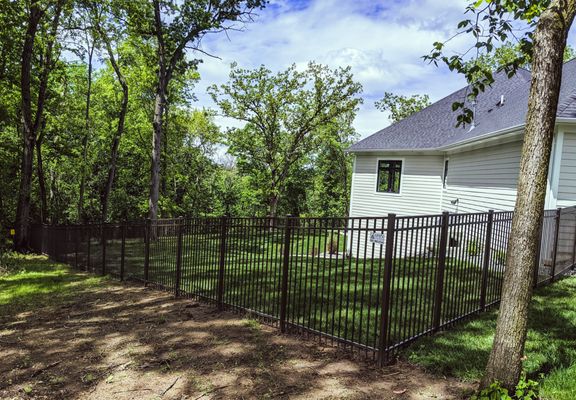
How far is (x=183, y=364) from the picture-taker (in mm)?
4148

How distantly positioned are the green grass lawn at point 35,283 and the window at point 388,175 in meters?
11.8

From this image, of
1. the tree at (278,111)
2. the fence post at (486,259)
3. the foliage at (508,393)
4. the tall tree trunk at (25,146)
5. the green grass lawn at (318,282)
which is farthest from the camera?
the tree at (278,111)

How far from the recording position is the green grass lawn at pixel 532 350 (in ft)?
11.8

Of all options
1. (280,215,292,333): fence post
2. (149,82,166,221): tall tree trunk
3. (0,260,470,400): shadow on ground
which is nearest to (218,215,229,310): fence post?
(0,260,470,400): shadow on ground

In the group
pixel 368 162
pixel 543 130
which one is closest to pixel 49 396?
pixel 543 130

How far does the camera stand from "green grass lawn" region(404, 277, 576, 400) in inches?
142

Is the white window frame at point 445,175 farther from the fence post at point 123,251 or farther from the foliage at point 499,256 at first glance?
the fence post at point 123,251

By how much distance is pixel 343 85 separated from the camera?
2311 centimetres

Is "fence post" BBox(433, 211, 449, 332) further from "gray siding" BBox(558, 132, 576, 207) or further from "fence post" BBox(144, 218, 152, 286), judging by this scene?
"gray siding" BBox(558, 132, 576, 207)

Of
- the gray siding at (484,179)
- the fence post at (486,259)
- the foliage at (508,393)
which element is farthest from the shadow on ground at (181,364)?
the gray siding at (484,179)

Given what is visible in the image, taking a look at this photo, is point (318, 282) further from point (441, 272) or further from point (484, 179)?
point (484, 179)

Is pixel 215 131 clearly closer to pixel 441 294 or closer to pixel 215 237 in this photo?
pixel 215 237

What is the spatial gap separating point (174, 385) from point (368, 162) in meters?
14.8

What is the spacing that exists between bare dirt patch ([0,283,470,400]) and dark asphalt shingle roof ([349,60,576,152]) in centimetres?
790
